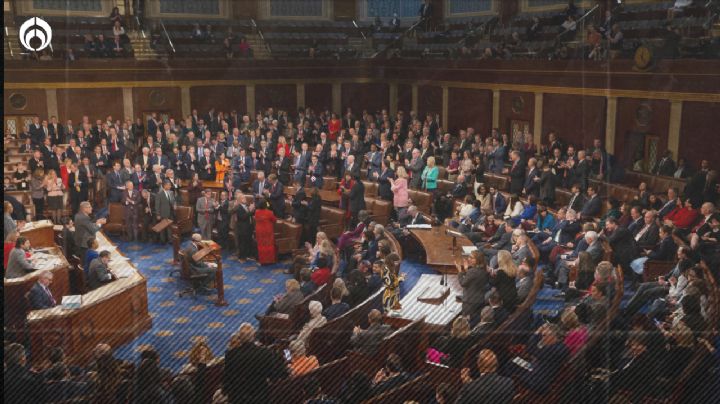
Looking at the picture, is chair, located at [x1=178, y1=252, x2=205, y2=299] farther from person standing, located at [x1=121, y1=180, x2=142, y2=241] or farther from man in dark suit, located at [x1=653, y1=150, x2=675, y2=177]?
man in dark suit, located at [x1=653, y1=150, x2=675, y2=177]

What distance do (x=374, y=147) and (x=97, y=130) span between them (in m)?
6.56

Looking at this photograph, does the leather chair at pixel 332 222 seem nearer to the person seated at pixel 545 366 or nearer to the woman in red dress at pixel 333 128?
the woman in red dress at pixel 333 128

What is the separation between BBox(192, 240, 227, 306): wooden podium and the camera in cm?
924

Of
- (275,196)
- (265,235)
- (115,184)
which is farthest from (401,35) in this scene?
(265,235)

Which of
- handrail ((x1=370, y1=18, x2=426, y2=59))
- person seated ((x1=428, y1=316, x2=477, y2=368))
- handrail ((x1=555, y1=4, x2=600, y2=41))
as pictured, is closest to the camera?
person seated ((x1=428, y1=316, x2=477, y2=368))

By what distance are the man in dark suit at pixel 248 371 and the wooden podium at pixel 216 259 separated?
11.9 ft

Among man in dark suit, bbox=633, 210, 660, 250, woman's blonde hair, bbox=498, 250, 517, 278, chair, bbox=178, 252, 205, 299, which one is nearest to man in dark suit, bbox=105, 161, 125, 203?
chair, bbox=178, 252, 205, 299

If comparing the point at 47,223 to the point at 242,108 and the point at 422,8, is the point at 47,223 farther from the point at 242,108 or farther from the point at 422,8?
the point at 422,8

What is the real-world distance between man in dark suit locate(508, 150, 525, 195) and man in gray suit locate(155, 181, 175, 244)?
6018mm

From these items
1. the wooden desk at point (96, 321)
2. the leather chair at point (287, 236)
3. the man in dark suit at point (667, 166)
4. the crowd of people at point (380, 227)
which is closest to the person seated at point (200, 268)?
the crowd of people at point (380, 227)

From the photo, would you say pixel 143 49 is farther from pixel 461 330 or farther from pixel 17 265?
pixel 461 330

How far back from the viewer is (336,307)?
7148 mm

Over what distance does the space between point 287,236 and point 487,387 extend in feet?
22.1

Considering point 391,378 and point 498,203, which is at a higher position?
point 498,203
